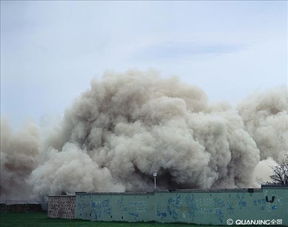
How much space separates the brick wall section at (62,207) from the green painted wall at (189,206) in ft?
2.23

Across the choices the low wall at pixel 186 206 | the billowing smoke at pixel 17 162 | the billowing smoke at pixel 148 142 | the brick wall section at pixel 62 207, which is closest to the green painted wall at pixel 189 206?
the low wall at pixel 186 206

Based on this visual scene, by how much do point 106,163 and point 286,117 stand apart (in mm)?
22687

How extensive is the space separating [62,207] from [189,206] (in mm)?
11839

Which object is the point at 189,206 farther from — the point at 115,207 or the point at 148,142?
the point at 148,142

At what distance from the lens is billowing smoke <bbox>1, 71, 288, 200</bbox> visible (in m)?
45.1

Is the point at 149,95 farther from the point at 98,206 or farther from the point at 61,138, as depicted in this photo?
the point at 98,206

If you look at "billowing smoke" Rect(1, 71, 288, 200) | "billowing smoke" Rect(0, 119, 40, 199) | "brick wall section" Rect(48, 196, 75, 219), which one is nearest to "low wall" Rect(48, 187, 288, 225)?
"brick wall section" Rect(48, 196, 75, 219)

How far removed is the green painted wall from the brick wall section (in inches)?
26.7

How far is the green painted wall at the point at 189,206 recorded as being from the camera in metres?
25.1

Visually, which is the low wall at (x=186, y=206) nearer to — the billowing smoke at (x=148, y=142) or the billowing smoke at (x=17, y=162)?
the billowing smoke at (x=148, y=142)

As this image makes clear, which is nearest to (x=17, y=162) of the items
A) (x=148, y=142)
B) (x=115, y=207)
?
(x=148, y=142)

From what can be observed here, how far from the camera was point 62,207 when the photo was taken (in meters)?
36.7

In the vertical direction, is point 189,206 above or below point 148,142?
below

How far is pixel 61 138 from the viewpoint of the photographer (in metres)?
55.5
